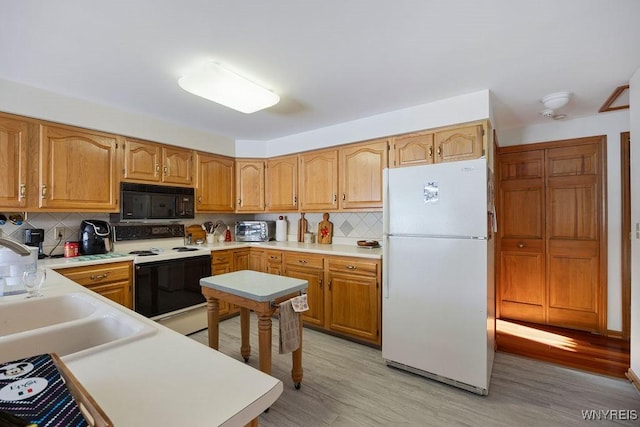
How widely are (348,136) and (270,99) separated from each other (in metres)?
1.18

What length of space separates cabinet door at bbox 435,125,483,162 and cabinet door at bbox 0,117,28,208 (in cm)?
340

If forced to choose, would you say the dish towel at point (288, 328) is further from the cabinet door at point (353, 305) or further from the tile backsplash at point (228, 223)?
the tile backsplash at point (228, 223)

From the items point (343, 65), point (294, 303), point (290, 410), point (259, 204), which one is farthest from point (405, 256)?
point (259, 204)

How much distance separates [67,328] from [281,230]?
3028mm

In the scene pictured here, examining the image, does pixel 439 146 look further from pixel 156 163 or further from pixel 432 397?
pixel 156 163

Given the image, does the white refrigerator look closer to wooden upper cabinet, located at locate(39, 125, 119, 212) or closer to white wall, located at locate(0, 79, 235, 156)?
white wall, located at locate(0, 79, 235, 156)

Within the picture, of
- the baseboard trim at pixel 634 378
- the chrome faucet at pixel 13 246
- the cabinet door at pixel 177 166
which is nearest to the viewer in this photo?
the chrome faucet at pixel 13 246

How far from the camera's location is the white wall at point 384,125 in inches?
94.6

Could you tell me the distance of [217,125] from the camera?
326 cm

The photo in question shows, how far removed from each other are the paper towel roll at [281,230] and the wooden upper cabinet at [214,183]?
652 mm

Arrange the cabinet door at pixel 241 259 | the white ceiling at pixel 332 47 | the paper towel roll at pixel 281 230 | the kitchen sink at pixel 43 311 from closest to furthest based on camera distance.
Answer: the kitchen sink at pixel 43 311 < the white ceiling at pixel 332 47 < the cabinet door at pixel 241 259 < the paper towel roll at pixel 281 230

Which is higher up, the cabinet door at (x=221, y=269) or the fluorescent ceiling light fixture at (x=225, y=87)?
the fluorescent ceiling light fixture at (x=225, y=87)

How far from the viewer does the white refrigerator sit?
1944mm

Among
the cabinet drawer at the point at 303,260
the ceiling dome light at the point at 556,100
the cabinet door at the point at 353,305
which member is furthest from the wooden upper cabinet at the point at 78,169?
the ceiling dome light at the point at 556,100
